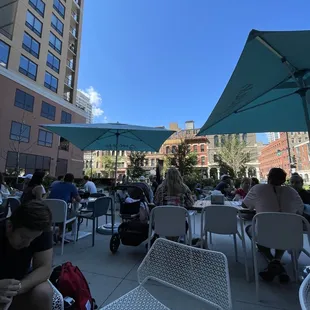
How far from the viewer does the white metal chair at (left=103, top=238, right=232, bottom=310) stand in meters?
1.22

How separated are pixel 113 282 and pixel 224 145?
1857 centimetres

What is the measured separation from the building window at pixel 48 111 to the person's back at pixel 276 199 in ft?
69.3

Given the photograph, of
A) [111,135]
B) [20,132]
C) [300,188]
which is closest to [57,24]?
[20,132]

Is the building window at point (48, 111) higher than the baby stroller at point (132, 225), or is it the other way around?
the building window at point (48, 111)

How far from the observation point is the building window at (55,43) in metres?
19.8

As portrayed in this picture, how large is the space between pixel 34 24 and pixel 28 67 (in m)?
4.28

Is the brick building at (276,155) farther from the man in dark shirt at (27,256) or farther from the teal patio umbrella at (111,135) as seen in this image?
the man in dark shirt at (27,256)

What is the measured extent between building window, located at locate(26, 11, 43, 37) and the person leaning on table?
23.1m

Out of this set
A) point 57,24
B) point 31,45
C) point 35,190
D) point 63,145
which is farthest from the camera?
point 63,145

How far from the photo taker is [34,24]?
58.5 feet

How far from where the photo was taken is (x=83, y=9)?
24250 mm

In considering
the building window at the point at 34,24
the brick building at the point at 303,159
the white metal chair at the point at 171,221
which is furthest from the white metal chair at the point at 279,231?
the brick building at the point at 303,159

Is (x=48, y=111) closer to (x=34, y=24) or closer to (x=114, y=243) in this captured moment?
(x=34, y=24)

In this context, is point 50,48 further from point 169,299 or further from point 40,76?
point 169,299
